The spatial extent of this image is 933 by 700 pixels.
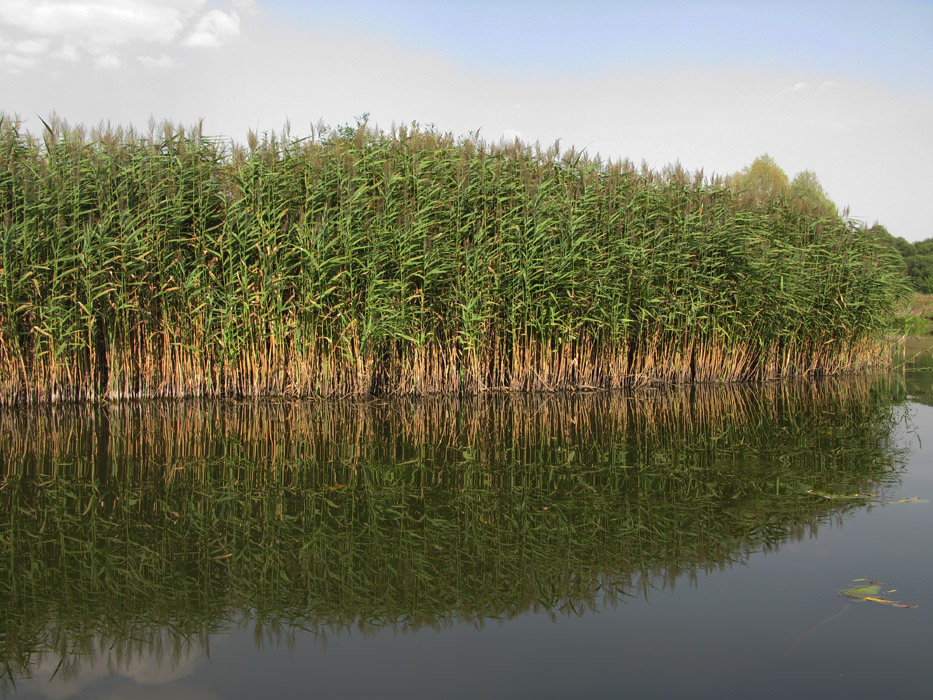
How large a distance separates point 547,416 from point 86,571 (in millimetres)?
5129

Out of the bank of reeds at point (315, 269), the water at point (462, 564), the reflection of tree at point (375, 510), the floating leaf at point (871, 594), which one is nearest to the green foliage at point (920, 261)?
the bank of reeds at point (315, 269)

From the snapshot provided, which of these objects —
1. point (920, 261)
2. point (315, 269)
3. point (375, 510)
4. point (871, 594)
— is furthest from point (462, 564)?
point (920, 261)

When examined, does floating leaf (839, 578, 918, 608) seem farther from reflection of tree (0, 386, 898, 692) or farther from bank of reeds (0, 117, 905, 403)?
bank of reeds (0, 117, 905, 403)

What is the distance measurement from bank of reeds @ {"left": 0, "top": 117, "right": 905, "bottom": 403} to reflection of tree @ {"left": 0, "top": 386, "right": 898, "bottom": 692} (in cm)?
97

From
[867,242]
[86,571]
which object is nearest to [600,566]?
[86,571]

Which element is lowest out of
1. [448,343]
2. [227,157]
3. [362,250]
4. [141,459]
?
[141,459]

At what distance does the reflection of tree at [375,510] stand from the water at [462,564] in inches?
0.8

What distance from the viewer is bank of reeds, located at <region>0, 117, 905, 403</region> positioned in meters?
8.33

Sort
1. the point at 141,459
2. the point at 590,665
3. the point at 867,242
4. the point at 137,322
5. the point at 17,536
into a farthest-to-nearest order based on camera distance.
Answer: the point at 867,242
the point at 137,322
the point at 141,459
the point at 17,536
the point at 590,665

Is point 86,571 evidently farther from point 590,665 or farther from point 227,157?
point 227,157

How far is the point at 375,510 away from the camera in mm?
4582

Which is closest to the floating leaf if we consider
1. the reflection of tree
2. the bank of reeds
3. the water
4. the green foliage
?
the water

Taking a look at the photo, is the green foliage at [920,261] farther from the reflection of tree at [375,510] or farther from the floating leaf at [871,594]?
the floating leaf at [871,594]

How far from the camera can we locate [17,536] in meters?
4.10
